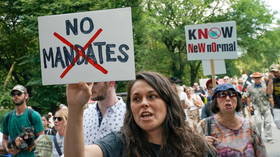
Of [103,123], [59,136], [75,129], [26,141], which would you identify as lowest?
[26,141]

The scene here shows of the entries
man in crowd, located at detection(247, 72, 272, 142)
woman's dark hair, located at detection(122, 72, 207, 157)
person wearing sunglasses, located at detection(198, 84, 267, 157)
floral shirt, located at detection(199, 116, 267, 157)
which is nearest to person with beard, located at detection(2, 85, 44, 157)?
person wearing sunglasses, located at detection(198, 84, 267, 157)

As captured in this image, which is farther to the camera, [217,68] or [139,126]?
[217,68]

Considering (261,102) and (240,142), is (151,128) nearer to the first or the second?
(240,142)

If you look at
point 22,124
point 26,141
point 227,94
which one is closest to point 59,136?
point 26,141

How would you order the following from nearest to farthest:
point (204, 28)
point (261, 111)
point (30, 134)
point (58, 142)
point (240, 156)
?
point (240, 156), point (58, 142), point (30, 134), point (204, 28), point (261, 111)

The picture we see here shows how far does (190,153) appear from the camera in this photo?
8.50ft

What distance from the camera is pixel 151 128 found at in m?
2.56

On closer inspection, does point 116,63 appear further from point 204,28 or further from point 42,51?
point 204,28

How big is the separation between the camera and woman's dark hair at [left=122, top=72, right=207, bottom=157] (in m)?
3.63

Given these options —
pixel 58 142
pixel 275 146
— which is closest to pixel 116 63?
pixel 58 142

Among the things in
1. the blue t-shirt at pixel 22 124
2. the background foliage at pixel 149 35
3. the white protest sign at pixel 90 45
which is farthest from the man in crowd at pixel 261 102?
the background foliage at pixel 149 35

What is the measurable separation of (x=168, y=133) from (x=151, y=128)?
14cm

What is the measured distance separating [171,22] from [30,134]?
37969 millimetres

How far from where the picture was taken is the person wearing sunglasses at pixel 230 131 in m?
3.97
